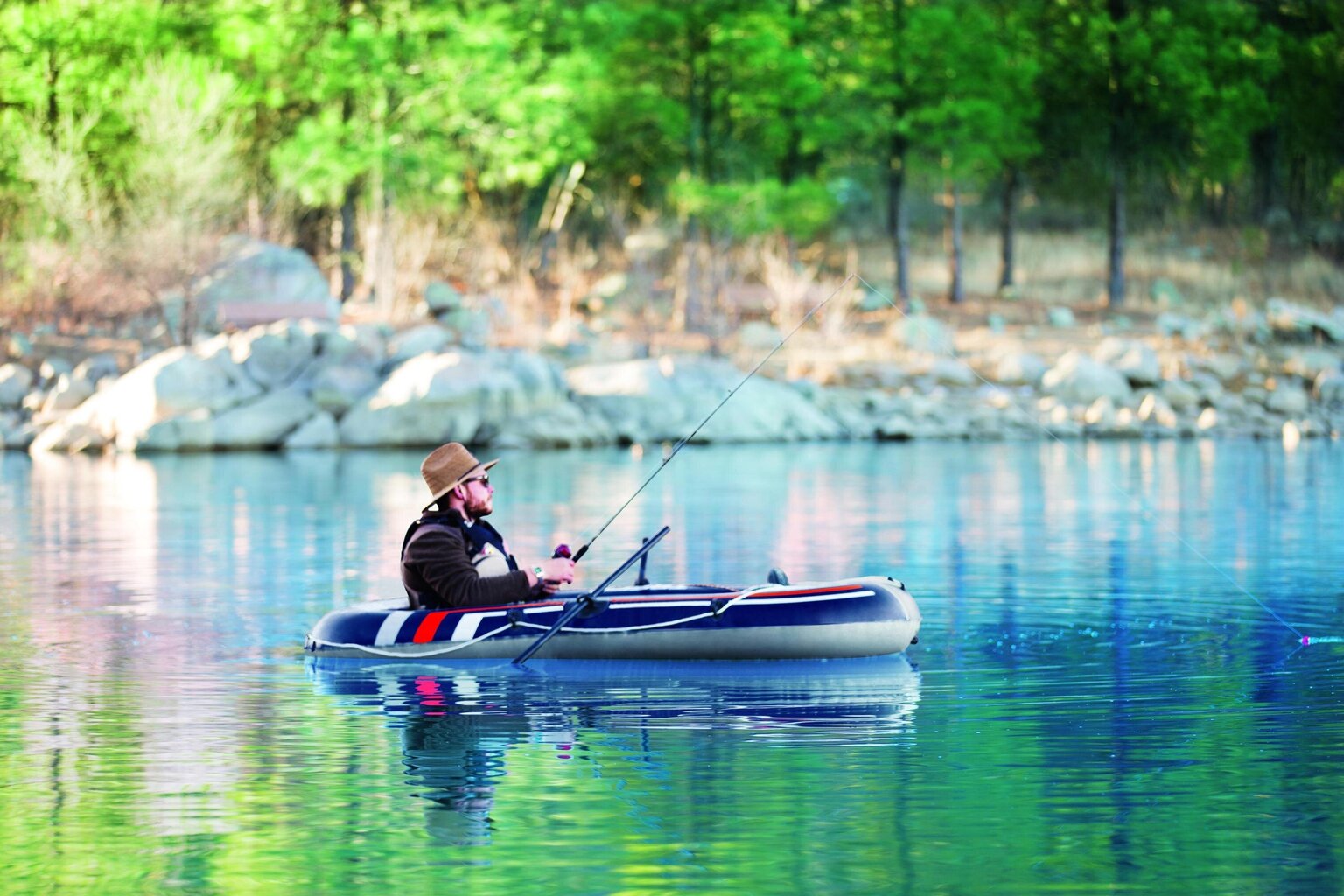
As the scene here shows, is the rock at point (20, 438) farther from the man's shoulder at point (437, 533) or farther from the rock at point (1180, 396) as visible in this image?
the man's shoulder at point (437, 533)

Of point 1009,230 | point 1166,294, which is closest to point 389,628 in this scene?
point 1009,230

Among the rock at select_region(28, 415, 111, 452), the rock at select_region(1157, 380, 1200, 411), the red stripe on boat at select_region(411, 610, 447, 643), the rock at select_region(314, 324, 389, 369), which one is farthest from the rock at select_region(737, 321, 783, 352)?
the red stripe on boat at select_region(411, 610, 447, 643)

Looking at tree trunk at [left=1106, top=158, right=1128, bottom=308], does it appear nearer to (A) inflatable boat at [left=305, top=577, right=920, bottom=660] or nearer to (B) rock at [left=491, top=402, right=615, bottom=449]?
(B) rock at [left=491, top=402, right=615, bottom=449]

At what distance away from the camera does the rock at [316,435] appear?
39656 mm

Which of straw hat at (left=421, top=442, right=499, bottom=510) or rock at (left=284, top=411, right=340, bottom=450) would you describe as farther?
rock at (left=284, top=411, right=340, bottom=450)

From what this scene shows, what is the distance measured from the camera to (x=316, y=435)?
39688 mm

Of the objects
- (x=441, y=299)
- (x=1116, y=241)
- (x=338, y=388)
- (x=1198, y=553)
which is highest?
(x=1116, y=241)

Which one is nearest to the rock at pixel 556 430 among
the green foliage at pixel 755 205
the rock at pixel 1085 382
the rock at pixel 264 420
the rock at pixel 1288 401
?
the rock at pixel 264 420

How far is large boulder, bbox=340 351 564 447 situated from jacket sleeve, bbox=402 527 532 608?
25.8 metres

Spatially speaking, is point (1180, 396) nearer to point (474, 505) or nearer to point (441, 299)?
point (441, 299)

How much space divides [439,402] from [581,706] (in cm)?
2774

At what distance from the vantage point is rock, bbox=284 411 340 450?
39.7 m

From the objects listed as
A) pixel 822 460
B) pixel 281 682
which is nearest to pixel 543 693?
pixel 281 682

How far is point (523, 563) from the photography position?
1956 cm
